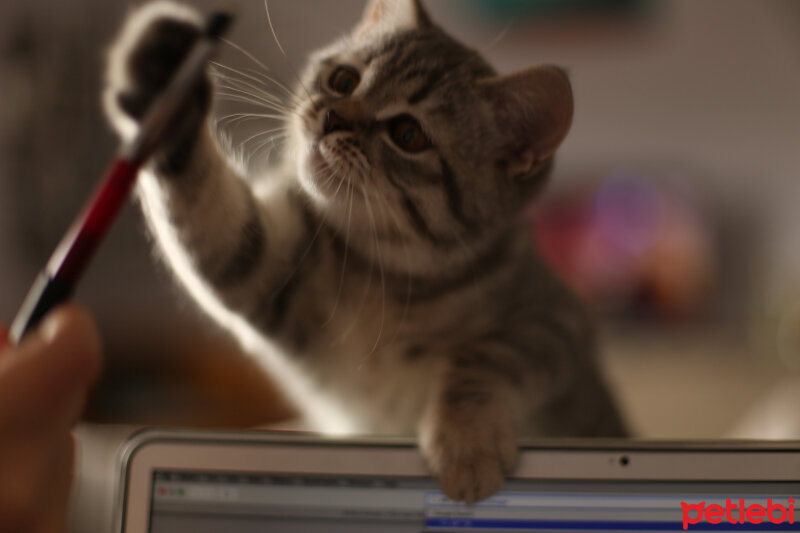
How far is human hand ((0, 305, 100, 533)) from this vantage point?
0.27 metres

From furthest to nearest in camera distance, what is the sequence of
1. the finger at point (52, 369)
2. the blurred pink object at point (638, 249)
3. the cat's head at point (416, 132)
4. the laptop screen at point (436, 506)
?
the blurred pink object at point (638, 249) < the cat's head at point (416, 132) < the laptop screen at point (436, 506) < the finger at point (52, 369)

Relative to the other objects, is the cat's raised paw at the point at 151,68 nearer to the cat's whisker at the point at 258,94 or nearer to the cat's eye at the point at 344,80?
the cat's whisker at the point at 258,94

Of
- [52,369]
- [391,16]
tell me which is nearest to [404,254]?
[391,16]

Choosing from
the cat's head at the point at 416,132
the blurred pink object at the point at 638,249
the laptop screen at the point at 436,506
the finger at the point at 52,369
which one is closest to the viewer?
the finger at the point at 52,369

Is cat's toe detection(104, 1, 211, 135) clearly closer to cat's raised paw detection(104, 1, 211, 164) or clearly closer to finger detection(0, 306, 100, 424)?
cat's raised paw detection(104, 1, 211, 164)

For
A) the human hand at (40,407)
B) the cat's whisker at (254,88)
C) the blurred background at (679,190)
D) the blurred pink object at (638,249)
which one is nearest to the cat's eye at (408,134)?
the cat's whisker at (254,88)

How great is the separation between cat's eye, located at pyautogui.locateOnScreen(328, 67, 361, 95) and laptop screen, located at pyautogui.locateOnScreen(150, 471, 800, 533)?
1.22 feet

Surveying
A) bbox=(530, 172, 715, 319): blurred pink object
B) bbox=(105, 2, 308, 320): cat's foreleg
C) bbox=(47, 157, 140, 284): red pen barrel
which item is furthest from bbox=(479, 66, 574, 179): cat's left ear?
bbox=(530, 172, 715, 319): blurred pink object

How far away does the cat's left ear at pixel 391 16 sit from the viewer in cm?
63

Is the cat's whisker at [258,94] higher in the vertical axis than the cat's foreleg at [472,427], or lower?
higher

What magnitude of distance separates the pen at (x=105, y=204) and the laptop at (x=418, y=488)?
0.19 metres

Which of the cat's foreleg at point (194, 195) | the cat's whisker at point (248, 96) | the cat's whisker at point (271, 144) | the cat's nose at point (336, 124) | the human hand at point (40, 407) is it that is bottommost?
the human hand at point (40, 407)

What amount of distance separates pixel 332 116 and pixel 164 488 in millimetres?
354

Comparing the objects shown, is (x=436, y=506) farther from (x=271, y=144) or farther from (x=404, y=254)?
(x=271, y=144)
